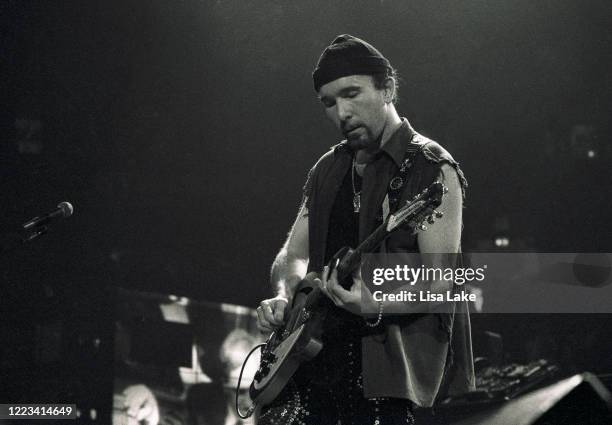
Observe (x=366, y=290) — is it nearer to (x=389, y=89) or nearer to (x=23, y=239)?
(x=389, y=89)

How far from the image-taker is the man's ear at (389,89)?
2.64 meters

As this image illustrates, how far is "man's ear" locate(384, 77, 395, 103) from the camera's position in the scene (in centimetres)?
264

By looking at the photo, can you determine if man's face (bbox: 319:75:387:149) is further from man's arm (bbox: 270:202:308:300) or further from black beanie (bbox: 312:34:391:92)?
man's arm (bbox: 270:202:308:300)

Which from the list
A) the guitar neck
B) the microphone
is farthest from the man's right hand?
the microphone

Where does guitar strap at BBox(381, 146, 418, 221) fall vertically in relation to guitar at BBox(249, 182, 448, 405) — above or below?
above

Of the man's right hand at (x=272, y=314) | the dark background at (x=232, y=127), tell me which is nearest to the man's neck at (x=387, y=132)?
the man's right hand at (x=272, y=314)

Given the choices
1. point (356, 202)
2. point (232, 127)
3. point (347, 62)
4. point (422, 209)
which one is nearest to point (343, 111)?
point (347, 62)

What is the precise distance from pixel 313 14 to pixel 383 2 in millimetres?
550

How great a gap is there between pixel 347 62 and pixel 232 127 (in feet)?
11.7

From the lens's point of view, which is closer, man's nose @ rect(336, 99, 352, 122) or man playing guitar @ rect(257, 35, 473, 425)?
man playing guitar @ rect(257, 35, 473, 425)

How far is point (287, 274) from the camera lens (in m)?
2.86

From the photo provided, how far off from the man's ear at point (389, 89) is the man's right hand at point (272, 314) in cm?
84

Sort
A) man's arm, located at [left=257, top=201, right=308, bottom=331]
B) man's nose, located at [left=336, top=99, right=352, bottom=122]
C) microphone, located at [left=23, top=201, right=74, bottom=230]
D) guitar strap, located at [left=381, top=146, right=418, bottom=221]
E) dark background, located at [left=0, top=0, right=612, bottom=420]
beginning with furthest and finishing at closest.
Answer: dark background, located at [left=0, top=0, right=612, bottom=420] < microphone, located at [left=23, top=201, right=74, bottom=230] < man's arm, located at [left=257, top=201, right=308, bottom=331] < man's nose, located at [left=336, top=99, right=352, bottom=122] < guitar strap, located at [left=381, top=146, right=418, bottom=221]

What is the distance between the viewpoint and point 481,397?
13.4ft
